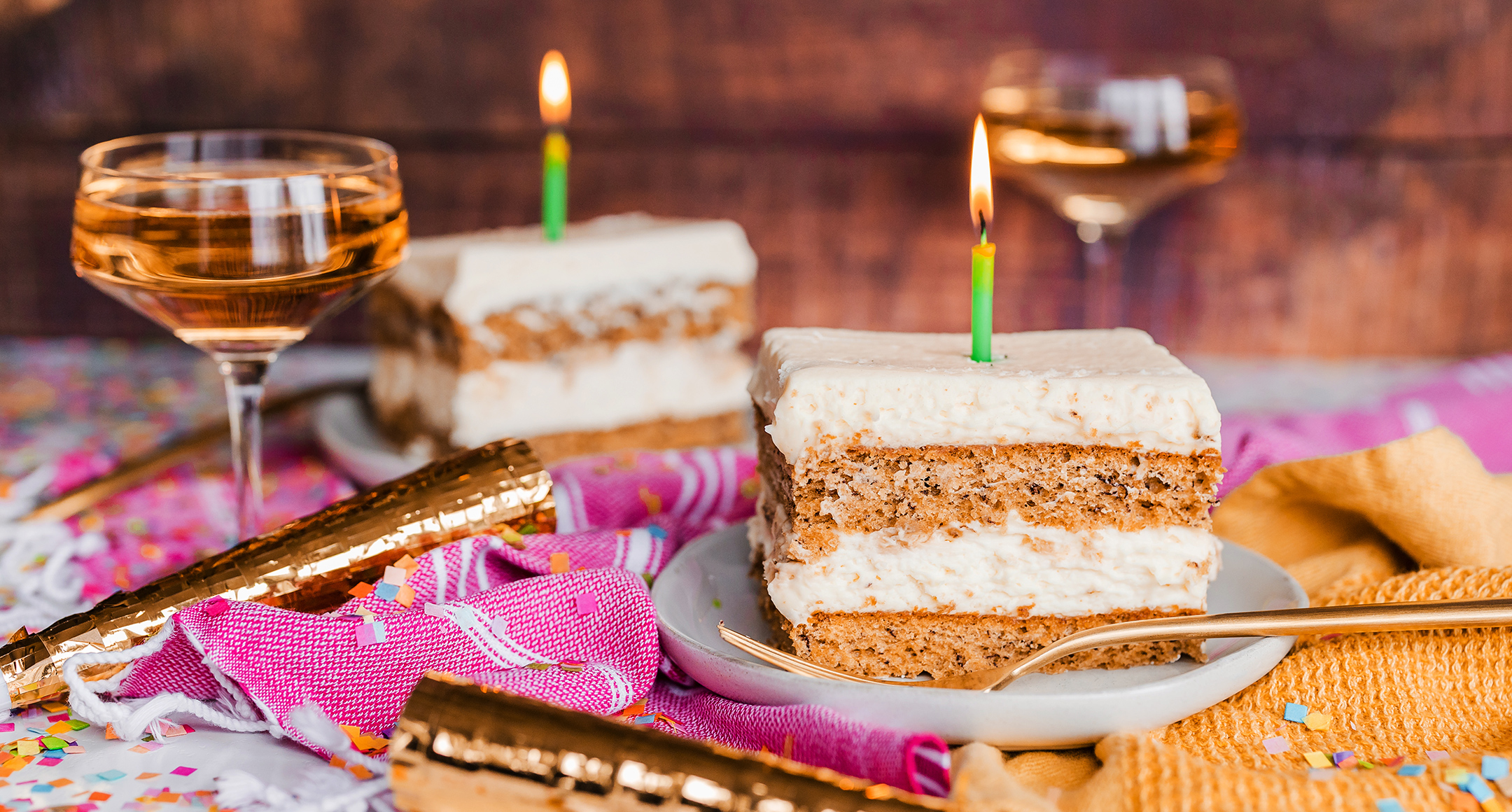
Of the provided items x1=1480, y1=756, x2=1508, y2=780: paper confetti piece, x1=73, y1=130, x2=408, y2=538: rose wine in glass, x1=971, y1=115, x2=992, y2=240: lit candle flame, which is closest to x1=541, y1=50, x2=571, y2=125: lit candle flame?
x1=73, y1=130, x2=408, y2=538: rose wine in glass

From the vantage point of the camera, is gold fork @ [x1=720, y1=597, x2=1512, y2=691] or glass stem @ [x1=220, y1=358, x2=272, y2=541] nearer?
gold fork @ [x1=720, y1=597, x2=1512, y2=691]

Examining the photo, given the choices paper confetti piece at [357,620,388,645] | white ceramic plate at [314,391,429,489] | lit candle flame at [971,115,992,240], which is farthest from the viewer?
white ceramic plate at [314,391,429,489]

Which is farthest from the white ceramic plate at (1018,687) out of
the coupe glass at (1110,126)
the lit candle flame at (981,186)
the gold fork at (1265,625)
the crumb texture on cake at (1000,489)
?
the coupe glass at (1110,126)

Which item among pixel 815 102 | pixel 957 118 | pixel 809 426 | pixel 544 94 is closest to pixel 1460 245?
pixel 957 118

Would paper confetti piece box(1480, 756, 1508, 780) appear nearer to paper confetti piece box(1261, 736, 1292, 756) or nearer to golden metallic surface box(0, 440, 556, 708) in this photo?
paper confetti piece box(1261, 736, 1292, 756)

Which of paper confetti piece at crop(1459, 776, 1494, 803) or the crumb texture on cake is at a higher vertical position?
the crumb texture on cake

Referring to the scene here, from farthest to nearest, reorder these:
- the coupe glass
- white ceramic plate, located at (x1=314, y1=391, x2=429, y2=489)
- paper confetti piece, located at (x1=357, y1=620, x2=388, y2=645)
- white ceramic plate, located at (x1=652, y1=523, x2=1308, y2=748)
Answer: the coupe glass < white ceramic plate, located at (x1=314, y1=391, x2=429, y2=489) < paper confetti piece, located at (x1=357, y1=620, x2=388, y2=645) < white ceramic plate, located at (x1=652, y1=523, x2=1308, y2=748)

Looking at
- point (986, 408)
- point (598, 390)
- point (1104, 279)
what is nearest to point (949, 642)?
point (986, 408)
